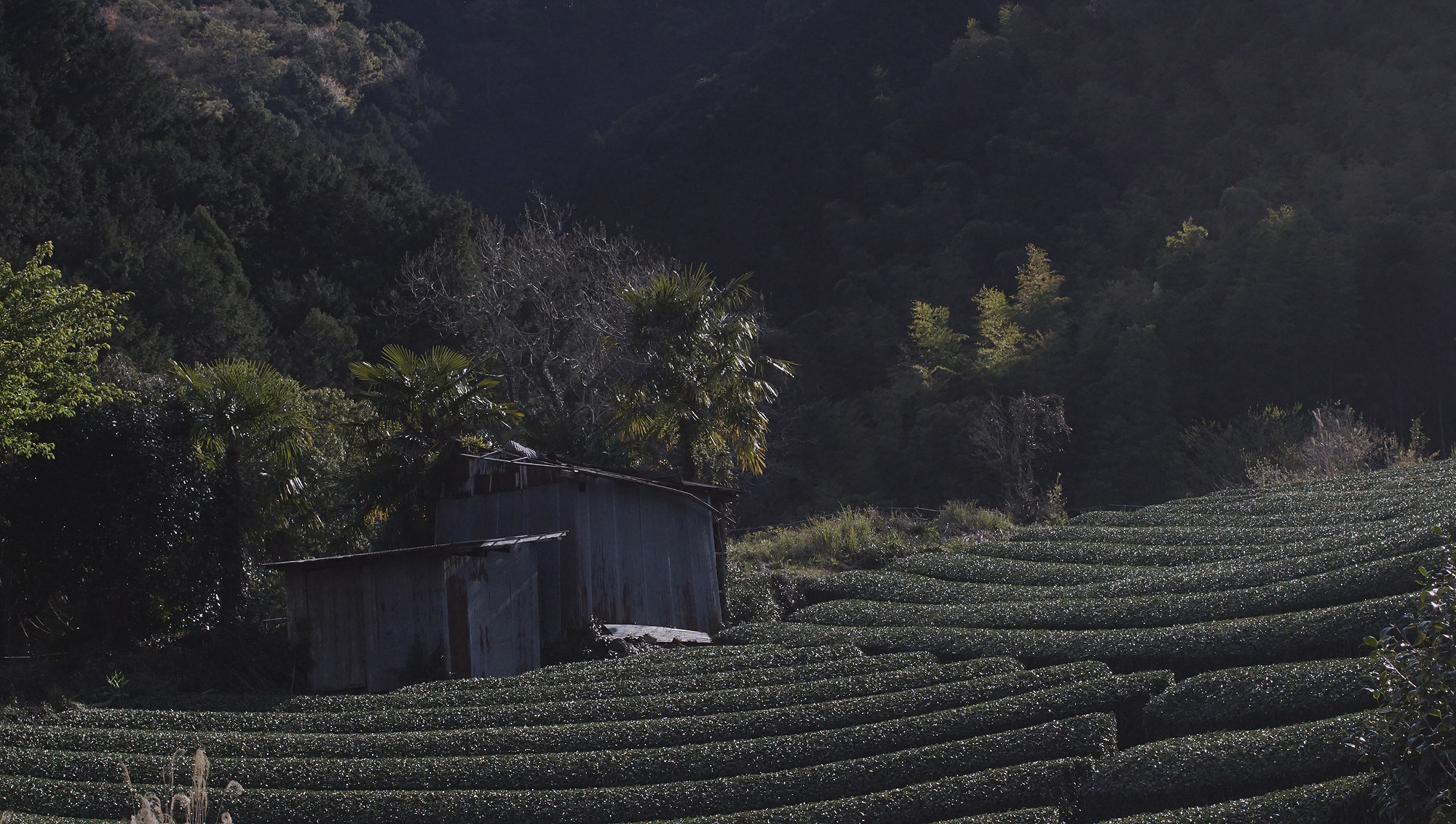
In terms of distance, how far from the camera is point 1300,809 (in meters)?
11.7

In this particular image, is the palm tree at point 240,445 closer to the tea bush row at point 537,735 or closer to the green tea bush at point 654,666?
the green tea bush at point 654,666

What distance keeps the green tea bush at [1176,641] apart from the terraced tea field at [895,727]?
38mm

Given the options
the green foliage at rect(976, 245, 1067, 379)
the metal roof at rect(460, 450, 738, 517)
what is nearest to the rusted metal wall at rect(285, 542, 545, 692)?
the metal roof at rect(460, 450, 738, 517)

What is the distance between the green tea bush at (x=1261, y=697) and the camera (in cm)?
1391

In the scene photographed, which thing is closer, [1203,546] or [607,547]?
[607,547]

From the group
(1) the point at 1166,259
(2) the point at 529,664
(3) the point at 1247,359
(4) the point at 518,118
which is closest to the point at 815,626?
(2) the point at 529,664

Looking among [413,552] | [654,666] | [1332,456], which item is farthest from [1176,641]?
[1332,456]

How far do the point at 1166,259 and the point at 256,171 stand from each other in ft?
129

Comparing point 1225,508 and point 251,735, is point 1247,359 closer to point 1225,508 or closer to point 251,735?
point 1225,508

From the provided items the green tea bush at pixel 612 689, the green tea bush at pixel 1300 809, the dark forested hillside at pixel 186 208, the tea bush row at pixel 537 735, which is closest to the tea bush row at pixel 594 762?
the tea bush row at pixel 537 735

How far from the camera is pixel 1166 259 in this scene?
5447cm

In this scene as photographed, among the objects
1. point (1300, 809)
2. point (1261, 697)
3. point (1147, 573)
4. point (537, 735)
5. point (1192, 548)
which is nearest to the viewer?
point (1300, 809)

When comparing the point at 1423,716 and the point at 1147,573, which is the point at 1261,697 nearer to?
the point at 1423,716

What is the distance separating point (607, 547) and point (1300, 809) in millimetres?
12331
